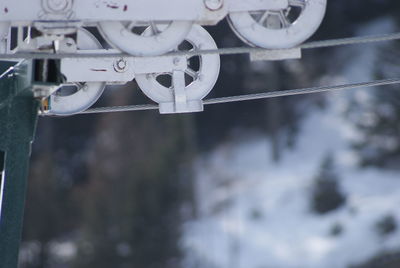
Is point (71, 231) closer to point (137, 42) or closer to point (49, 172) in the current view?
point (49, 172)

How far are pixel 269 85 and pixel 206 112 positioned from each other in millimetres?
1656

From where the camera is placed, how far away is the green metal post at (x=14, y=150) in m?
5.27

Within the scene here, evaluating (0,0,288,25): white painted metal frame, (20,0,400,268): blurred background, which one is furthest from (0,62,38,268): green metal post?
(20,0,400,268): blurred background

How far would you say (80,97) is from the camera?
5.85m

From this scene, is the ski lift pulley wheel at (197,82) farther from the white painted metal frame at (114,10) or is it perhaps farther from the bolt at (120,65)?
the white painted metal frame at (114,10)

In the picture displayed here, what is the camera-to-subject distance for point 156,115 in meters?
27.5

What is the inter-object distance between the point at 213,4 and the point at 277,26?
11.5 inches

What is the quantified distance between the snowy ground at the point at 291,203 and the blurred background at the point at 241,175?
0.03 m

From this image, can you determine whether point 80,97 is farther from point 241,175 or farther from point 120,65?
point 241,175

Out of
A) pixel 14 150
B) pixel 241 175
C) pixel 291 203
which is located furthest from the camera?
pixel 241 175

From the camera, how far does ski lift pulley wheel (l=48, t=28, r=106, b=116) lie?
5.81 metres

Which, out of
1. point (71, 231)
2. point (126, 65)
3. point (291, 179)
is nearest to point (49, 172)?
point (71, 231)

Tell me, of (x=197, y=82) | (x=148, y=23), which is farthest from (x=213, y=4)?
(x=197, y=82)

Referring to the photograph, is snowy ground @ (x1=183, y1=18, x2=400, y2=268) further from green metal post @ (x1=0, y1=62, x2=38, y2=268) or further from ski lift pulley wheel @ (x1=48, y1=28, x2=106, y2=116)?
green metal post @ (x1=0, y1=62, x2=38, y2=268)
